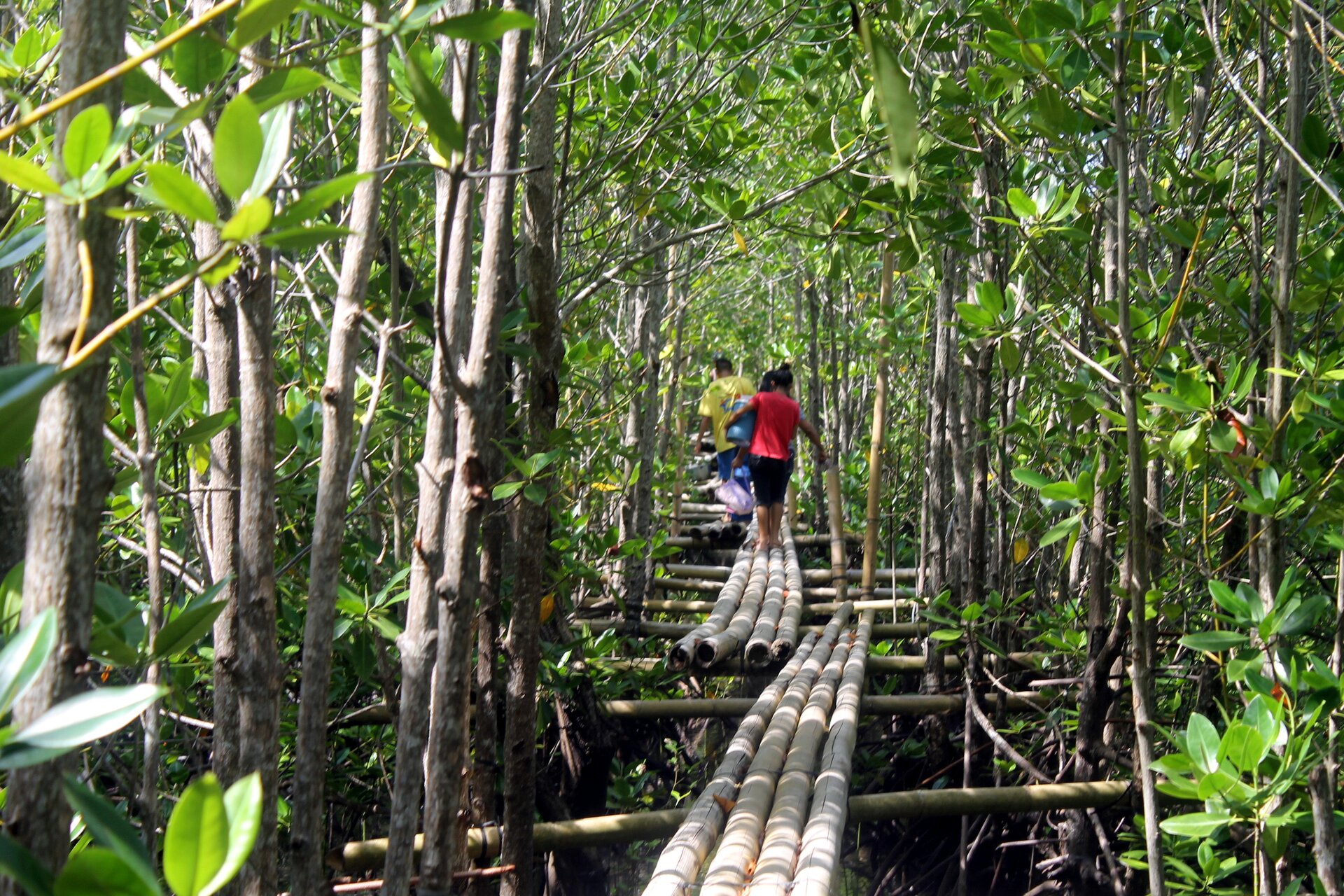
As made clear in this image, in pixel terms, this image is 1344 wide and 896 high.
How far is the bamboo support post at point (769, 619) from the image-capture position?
13.4 feet

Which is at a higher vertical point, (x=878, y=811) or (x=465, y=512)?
(x=465, y=512)

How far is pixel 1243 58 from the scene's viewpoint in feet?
9.77

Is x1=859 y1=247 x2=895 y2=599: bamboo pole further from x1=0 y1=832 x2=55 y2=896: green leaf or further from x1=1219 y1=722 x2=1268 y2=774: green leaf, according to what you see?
x1=0 y1=832 x2=55 y2=896: green leaf

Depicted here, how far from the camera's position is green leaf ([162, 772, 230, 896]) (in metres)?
0.49

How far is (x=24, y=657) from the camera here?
0.50m

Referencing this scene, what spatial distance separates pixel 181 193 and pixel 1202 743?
163cm

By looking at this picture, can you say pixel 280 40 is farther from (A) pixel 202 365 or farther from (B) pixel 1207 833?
(B) pixel 1207 833

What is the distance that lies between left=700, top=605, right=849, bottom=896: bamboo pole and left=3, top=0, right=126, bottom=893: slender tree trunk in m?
1.45

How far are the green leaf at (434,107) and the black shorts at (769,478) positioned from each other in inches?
223

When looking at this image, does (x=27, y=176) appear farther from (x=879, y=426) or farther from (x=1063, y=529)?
(x=879, y=426)

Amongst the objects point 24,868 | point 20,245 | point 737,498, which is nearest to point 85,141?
point 20,245

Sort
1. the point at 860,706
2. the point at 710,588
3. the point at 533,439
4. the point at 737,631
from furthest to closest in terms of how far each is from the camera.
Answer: the point at 710,588 → the point at 737,631 → the point at 860,706 → the point at 533,439

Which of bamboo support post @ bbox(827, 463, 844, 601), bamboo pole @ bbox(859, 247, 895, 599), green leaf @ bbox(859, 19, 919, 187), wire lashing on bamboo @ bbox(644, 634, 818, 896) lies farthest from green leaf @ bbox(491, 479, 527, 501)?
bamboo support post @ bbox(827, 463, 844, 601)

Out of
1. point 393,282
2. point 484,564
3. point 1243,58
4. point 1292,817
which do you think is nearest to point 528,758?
point 484,564
